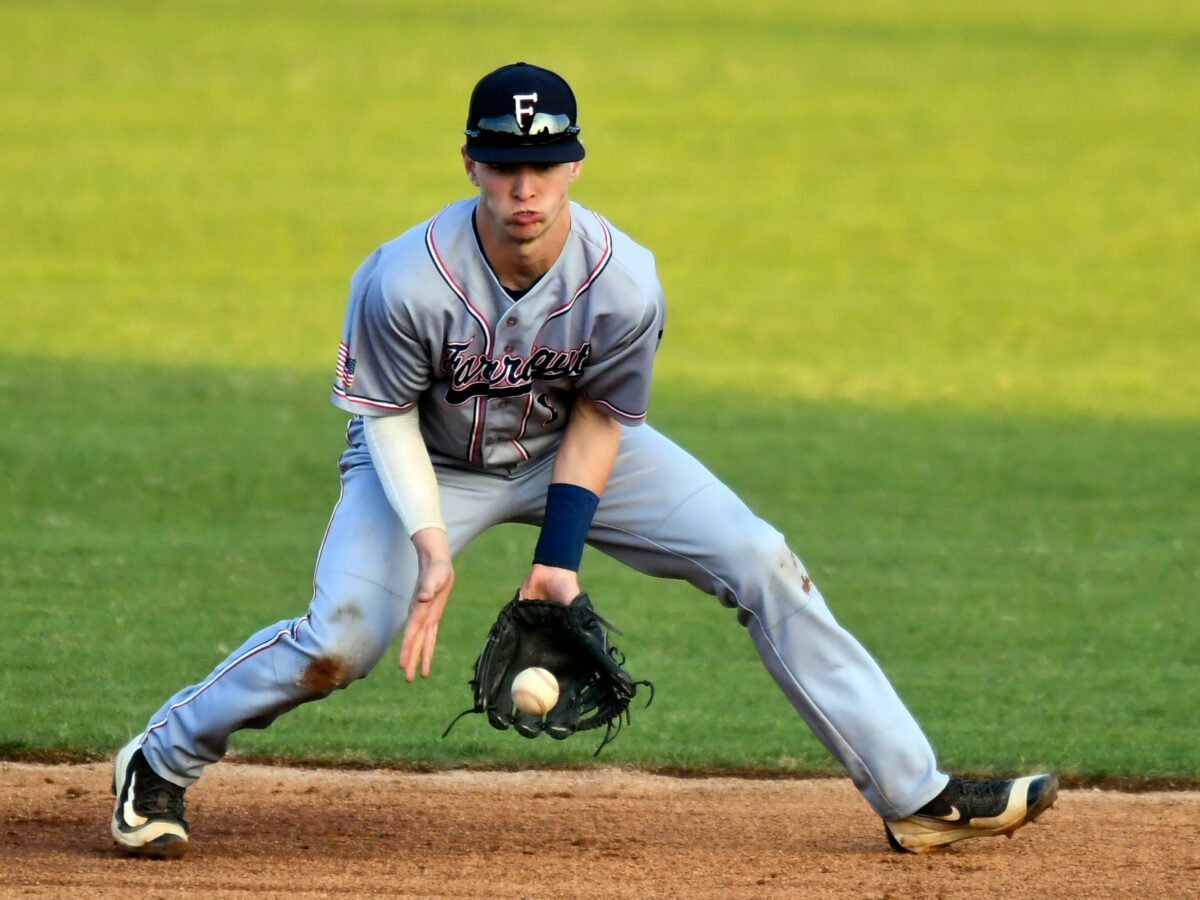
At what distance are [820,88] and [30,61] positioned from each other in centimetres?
1143

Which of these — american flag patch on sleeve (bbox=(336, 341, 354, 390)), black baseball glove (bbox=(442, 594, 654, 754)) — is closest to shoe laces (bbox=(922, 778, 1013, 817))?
black baseball glove (bbox=(442, 594, 654, 754))

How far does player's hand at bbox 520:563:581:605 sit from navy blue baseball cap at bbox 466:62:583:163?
97cm

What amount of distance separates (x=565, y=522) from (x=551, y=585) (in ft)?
0.52

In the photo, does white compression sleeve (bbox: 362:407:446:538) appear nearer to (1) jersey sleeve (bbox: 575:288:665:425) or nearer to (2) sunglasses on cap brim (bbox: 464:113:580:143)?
(1) jersey sleeve (bbox: 575:288:665:425)

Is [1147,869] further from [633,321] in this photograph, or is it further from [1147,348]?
[1147,348]

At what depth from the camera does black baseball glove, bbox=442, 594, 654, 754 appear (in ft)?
14.3

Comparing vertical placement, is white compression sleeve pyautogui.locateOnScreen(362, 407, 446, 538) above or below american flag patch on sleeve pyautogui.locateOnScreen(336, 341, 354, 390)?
below

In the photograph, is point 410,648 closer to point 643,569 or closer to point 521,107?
point 643,569

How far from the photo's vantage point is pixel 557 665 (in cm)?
451

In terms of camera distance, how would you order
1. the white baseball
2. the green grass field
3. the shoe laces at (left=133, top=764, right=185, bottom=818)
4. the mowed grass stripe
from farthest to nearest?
the green grass field → the mowed grass stripe → the shoe laces at (left=133, top=764, right=185, bottom=818) → the white baseball

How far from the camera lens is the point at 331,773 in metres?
5.44

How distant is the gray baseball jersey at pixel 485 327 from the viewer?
14.0ft

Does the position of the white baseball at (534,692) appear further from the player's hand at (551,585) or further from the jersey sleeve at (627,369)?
the jersey sleeve at (627,369)

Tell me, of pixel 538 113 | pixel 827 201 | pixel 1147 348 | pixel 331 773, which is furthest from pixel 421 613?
pixel 827 201
